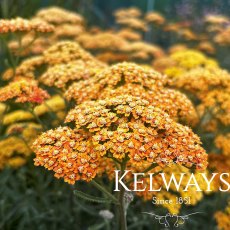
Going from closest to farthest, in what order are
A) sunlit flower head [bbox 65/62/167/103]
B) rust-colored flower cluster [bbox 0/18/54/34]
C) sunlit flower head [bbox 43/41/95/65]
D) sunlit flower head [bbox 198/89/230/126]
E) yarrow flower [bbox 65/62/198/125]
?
yarrow flower [bbox 65/62/198/125] → sunlit flower head [bbox 65/62/167/103] → sunlit flower head [bbox 198/89/230/126] → rust-colored flower cluster [bbox 0/18/54/34] → sunlit flower head [bbox 43/41/95/65]

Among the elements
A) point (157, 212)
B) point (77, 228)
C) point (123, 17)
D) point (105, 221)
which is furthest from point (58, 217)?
point (123, 17)

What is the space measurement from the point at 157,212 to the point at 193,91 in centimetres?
124

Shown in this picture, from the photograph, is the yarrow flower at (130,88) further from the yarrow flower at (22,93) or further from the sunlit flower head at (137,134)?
the sunlit flower head at (137,134)

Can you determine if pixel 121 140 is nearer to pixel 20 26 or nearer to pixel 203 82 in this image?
pixel 203 82

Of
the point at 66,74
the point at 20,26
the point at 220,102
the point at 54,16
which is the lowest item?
the point at 54,16

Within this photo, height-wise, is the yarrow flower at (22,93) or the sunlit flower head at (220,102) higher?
the yarrow flower at (22,93)

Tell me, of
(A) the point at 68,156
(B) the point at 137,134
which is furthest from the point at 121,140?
(A) the point at 68,156

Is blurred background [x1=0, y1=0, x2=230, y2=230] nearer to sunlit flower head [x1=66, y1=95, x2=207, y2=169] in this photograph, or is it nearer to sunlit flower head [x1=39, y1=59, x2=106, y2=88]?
sunlit flower head [x1=39, y1=59, x2=106, y2=88]

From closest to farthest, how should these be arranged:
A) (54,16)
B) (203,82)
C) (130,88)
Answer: (130,88) → (203,82) → (54,16)

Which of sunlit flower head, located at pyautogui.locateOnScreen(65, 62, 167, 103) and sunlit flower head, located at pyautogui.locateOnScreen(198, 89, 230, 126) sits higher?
sunlit flower head, located at pyautogui.locateOnScreen(65, 62, 167, 103)

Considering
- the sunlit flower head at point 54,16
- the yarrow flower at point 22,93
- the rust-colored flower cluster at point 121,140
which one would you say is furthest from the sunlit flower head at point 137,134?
the sunlit flower head at point 54,16

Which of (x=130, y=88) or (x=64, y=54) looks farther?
(x=64, y=54)

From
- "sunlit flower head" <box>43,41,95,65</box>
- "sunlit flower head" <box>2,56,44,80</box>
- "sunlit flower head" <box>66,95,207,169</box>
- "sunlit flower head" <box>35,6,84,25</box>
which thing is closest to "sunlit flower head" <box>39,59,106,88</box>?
"sunlit flower head" <box>43,41,95,65</box>

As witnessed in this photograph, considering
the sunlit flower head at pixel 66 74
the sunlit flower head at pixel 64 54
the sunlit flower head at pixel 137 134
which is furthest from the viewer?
the sunlit flower head at pixel 64 54
